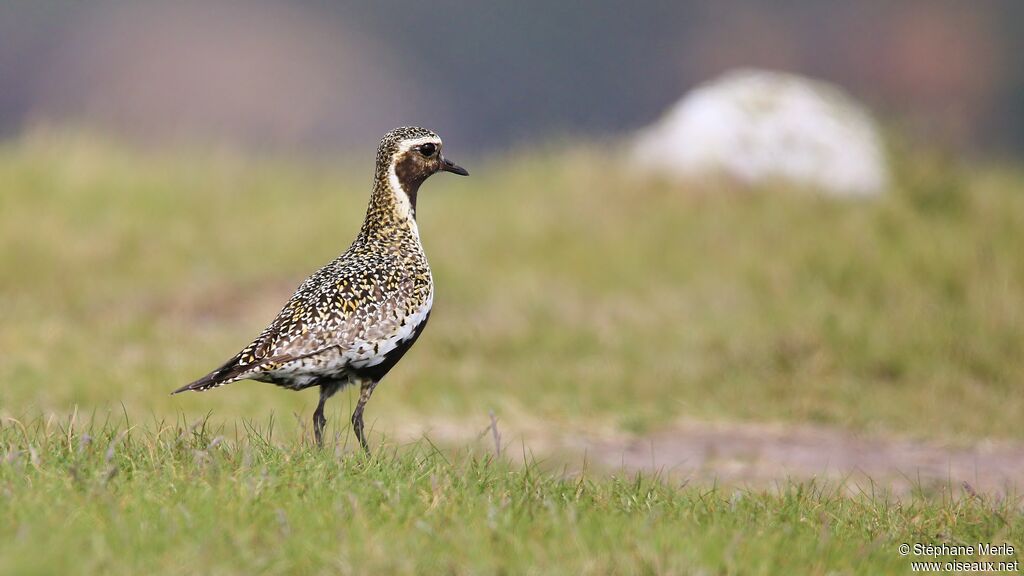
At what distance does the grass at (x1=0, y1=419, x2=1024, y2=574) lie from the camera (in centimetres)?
455

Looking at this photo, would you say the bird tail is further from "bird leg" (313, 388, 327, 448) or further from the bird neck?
the bird neck

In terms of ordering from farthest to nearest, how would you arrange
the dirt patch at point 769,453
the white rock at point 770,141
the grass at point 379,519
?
1. the white rock at point 770,141
2. the dirt patch at point 769,453
3. the grass at point 379,519

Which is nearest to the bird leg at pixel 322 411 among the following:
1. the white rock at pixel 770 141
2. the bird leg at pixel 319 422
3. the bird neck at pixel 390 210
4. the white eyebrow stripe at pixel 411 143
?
the bird leg at pixel 319 422

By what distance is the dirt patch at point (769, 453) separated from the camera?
28.9 feet

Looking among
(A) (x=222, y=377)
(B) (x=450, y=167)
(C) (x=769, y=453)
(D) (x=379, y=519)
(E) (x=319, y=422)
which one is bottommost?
(D) (x=379, y=519)

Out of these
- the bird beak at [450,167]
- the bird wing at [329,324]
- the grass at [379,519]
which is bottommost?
the grass at [379,519]

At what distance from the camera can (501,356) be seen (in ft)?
42.5

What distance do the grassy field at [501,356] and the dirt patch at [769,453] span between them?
1.06ft

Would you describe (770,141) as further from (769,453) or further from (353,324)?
(353,324)

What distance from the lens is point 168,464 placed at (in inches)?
213

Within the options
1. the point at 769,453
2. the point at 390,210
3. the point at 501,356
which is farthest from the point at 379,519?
the point at 501,356

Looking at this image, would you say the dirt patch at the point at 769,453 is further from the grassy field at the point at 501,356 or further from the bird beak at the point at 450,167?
the bird beak at the point at 450,167

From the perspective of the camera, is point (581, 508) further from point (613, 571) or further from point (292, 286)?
point (292, 286)

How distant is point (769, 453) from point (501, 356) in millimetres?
3909
